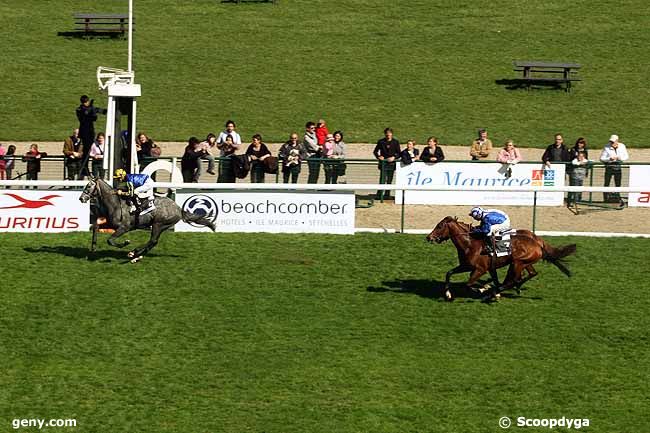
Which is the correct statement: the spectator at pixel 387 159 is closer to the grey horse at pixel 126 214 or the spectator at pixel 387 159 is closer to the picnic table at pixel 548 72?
the grey horse at pixel 126 214

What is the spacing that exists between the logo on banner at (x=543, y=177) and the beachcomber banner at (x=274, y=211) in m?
4.56

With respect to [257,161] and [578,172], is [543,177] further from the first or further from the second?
[257,161]

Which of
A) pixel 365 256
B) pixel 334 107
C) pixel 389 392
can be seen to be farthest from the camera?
pixel 334 107

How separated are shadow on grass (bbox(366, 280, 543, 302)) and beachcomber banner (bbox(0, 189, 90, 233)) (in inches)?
246

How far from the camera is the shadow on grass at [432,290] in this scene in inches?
937

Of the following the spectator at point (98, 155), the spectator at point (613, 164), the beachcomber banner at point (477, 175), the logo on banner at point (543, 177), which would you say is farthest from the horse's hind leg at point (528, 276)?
the spectator at point (98, 155)

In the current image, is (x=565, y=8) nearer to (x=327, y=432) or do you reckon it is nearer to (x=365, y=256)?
(x=365, y=256)

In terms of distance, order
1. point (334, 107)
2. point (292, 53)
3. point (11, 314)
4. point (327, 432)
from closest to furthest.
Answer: point (327, 432) < point (11, 314) < point (334, 107) < point (292, 53)

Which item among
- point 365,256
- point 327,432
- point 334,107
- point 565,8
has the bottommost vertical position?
point 327,432

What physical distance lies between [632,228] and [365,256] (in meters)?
5.49

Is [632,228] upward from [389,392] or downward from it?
upward

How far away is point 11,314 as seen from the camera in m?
22.3

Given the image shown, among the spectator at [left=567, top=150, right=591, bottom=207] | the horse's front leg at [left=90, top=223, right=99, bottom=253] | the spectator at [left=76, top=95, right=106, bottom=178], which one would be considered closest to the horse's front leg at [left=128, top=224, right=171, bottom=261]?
the horse's front leg at [left=90, top=223, right=99, bottom=253]

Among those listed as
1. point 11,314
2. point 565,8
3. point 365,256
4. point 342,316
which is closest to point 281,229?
point 365,256
